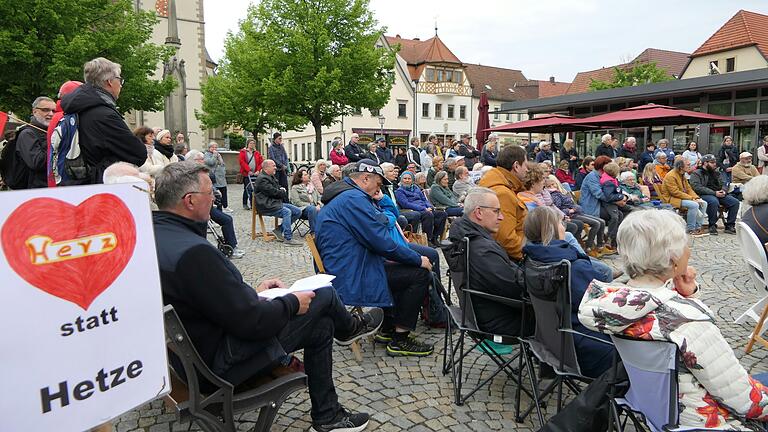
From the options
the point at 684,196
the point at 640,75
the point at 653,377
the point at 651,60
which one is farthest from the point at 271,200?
the point at 651,60

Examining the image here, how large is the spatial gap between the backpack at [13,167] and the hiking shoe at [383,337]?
3.75 m

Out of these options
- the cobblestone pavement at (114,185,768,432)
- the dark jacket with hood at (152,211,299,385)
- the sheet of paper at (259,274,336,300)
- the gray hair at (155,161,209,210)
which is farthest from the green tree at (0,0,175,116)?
the dark jacket with hood at (152,211,299,385)

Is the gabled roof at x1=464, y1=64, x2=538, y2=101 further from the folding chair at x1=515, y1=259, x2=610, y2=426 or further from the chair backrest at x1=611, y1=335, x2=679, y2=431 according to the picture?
the chair backrest at x1=611, y1=335, x2=679, y2=431

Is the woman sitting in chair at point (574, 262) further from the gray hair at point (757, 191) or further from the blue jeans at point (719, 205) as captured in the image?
the blue jeans at point (719, 205)

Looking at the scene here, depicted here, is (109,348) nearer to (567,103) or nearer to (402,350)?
(402,350)

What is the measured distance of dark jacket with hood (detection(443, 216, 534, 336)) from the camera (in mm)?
3393

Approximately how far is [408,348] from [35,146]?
12.7 ft

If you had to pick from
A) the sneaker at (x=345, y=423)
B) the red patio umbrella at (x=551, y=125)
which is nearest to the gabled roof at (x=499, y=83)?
the red patio umbrella at (x=551, y=125)

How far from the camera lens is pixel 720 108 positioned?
2125cm

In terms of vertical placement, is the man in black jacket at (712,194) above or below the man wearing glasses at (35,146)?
below

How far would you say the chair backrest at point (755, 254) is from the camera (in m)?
4.11

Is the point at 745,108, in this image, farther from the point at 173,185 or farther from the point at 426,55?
the point at 426,55

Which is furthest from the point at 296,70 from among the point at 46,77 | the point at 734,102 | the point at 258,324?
the point at 258,324

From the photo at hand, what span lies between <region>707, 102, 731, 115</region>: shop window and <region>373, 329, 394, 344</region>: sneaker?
72.2ft
